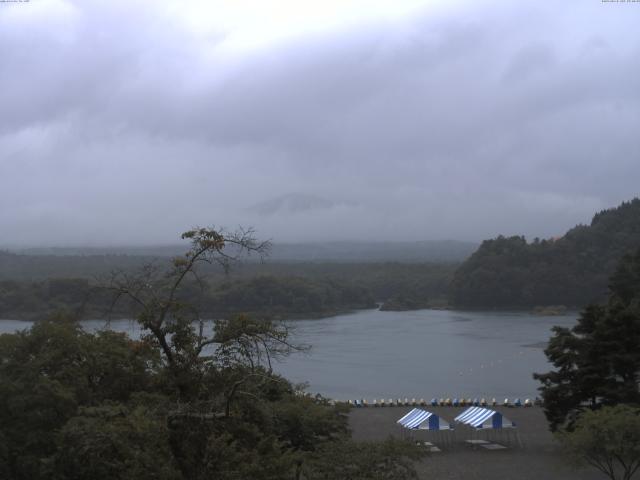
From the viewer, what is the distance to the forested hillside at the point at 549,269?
47344mm

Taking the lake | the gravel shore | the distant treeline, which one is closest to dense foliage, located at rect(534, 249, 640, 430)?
the gravel shore

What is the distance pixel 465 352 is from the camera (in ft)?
98.1

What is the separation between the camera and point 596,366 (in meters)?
11.4

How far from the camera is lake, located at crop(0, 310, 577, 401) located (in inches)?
888

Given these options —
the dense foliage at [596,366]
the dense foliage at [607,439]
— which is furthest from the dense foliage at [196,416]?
the dense foliage at [596,366]

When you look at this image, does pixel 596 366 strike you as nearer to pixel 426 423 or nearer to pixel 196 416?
pixel 426 423

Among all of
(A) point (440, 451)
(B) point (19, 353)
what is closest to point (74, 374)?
(B) point (19, 353)

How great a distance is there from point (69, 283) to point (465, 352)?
17843mm

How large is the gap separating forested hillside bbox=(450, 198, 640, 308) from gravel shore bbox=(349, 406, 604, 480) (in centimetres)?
3353

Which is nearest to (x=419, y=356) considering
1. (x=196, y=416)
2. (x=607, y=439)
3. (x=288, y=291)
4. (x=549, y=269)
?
(x=288, y=291)

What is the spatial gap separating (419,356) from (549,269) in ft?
71.6

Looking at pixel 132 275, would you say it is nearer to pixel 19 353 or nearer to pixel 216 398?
pixel 216 398

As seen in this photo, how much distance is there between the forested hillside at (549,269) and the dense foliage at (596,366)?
36021 millimetres

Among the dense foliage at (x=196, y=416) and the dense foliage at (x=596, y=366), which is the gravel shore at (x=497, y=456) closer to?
the dense foliage at (x=596, y=366)
